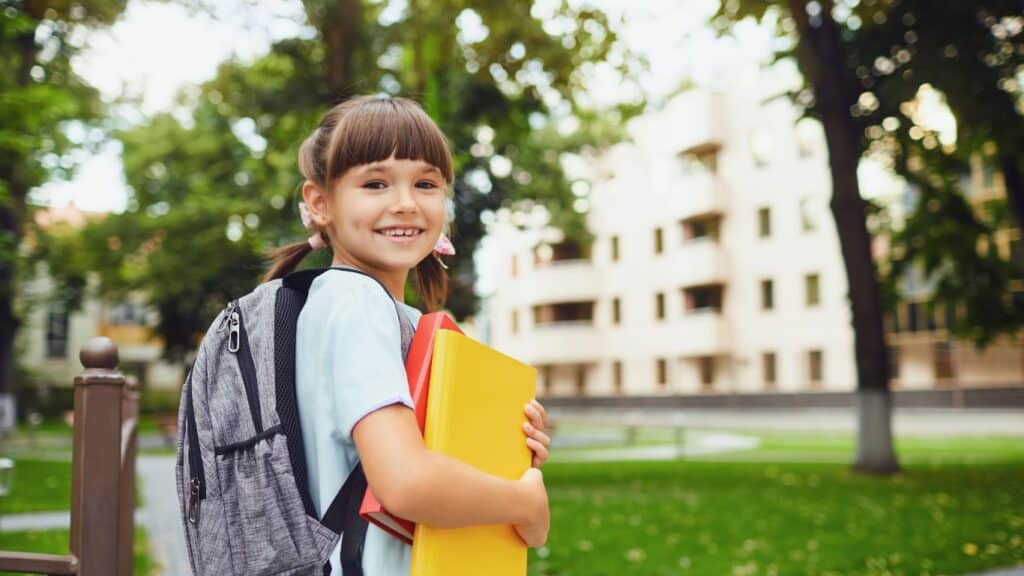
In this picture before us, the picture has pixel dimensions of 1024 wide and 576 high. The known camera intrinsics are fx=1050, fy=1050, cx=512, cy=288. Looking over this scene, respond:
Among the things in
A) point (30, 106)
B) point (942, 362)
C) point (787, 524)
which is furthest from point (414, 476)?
point (942, 362)

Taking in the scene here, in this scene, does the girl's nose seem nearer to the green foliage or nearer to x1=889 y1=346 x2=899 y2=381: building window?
the green foliage

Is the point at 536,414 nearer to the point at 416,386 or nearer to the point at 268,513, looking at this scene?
the point at 416,386

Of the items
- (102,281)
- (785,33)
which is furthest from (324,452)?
(102,281)

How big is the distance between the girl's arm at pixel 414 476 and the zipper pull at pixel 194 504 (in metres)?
0.32

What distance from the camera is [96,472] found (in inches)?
109

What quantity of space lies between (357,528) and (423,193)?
60 cm

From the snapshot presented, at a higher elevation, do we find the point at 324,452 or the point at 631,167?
the point at 631,167

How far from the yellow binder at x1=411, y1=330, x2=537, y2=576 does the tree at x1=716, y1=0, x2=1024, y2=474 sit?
10693mm

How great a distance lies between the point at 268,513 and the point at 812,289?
45.0 m

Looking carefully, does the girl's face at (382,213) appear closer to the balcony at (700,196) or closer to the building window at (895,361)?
the building window at (895,361)

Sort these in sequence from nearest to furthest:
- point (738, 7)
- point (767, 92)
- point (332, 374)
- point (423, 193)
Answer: point (332, 374) → point (423, 193) → point (738, 7) → point (767, 92)

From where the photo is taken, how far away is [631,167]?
178ft

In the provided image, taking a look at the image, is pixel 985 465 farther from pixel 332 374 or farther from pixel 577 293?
pixel 577 293

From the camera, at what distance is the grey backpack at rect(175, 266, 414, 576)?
164 cm
